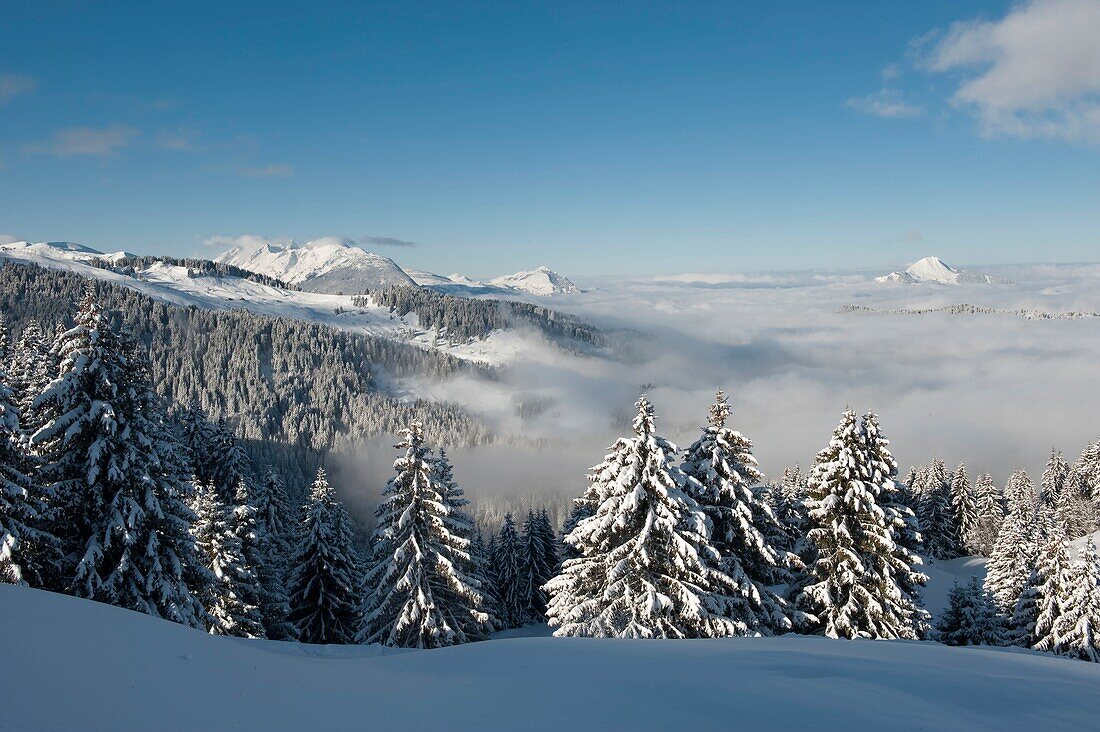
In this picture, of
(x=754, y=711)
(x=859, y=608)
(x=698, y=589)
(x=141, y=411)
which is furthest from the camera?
(x=859, y=608)

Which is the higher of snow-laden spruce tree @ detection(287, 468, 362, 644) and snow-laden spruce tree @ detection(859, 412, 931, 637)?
snow-laden spruce tree @ detection(859, 412, 931, 637)

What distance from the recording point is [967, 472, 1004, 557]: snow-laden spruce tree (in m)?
57.7

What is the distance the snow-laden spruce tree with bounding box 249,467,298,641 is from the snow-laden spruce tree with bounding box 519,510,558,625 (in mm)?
16683

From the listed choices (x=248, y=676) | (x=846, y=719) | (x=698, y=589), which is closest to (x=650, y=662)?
(x=846, y=719)

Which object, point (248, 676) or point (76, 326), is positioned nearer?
point (248, 676)

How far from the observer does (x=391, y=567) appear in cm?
2023

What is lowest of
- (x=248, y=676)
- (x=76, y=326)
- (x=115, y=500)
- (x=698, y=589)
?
(x=698, y=589)

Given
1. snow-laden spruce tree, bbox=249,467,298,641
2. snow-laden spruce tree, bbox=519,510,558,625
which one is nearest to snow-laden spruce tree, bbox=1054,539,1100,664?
snow-laden spruce tree, bbox=519,510,558,625

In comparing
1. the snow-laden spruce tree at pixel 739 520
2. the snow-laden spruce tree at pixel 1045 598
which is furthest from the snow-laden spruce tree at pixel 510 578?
the snow-laden spruce tree at pixel 1045 598

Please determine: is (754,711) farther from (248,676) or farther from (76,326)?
(76,326)

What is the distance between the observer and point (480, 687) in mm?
6434

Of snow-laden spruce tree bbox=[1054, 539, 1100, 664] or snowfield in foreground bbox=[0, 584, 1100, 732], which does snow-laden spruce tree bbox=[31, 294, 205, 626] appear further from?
snow-laden spruce tree bbox=[1054, 539, 1100, 664]

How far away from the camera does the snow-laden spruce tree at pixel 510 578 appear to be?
41.9m

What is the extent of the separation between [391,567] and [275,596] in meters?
→ 12.1
